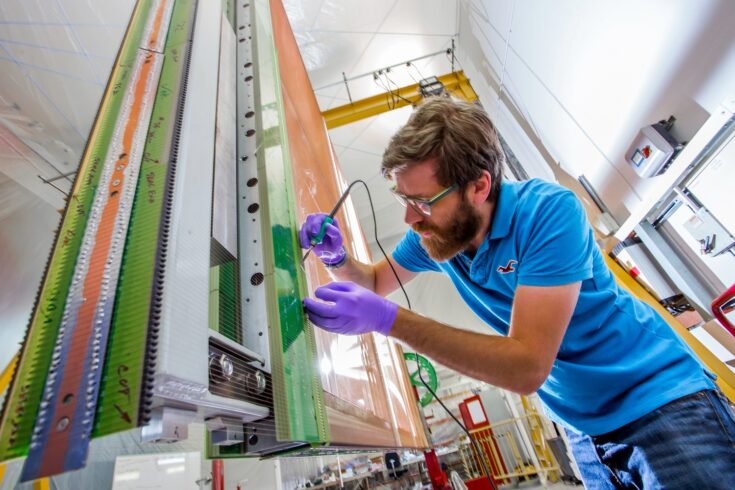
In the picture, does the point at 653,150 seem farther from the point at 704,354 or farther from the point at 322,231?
the point at 322,231

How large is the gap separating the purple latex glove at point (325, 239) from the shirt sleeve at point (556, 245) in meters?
0.58

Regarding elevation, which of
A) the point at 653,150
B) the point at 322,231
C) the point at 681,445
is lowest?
the point at 681,445

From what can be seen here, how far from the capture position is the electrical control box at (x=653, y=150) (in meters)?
1.55

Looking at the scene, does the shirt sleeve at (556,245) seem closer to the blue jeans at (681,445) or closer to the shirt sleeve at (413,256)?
the blue jeans at (681,445)

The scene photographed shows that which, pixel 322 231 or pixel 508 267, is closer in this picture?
pixel 322 231

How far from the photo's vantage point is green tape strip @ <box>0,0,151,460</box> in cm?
35

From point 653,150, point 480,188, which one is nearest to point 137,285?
point 480,188

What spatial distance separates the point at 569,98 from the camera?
2123 mm

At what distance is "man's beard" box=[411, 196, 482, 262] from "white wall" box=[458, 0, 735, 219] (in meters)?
1.11

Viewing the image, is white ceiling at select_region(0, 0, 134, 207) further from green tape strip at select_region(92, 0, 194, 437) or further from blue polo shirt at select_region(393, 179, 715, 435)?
blue polo shirt at select_region(393, 179, 715, 435)

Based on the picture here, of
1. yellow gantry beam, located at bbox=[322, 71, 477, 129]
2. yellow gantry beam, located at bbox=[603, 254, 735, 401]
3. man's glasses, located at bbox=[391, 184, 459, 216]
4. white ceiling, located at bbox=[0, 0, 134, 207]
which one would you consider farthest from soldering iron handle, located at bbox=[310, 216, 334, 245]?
yellow gantry beam, located at bbox=[322, 71, 477, 129]

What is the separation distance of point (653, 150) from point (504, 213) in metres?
1.03

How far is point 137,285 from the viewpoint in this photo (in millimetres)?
440

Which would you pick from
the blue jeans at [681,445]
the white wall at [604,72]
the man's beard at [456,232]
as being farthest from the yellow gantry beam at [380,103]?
the blue jeans at [681,445]
